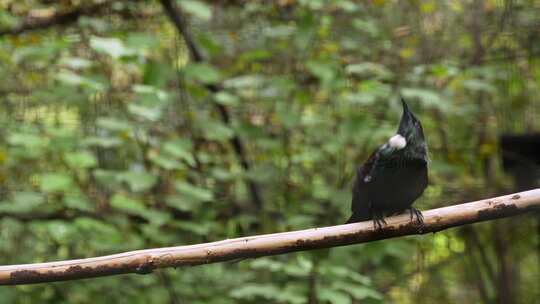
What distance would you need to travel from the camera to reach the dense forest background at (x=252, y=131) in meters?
2.74

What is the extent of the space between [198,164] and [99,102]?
0.53 meters

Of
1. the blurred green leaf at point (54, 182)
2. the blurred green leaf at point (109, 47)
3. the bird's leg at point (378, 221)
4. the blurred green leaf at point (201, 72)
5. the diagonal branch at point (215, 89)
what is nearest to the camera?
the bird's leg at point (378, 221)

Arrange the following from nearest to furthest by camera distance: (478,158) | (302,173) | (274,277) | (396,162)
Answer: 1. (396,162)
2. (274,277)
3. (302,173)
4. (478,158)

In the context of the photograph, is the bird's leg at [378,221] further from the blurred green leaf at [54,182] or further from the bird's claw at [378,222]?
the blurred green leaf at [54,182]

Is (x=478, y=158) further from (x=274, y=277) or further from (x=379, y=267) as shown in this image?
(x=274, y=277)

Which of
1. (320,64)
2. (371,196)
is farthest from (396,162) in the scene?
(320,64)

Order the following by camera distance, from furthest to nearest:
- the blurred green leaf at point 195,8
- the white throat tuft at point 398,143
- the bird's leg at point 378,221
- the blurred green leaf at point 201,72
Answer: the blurred green leaf at point 201,72 < the blurred green leaf at point 195,8 < the white throat tuft at point 398,143 < the bird's leg at point 378,221

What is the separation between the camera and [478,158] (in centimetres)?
381

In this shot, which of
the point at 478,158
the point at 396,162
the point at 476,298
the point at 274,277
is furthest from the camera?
the point at 476,298

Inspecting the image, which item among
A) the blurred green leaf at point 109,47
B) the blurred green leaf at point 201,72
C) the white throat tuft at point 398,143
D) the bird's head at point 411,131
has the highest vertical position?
the bird's head at point 411,131

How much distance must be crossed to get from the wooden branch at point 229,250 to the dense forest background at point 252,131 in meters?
0.74

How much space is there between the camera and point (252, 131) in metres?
3.20

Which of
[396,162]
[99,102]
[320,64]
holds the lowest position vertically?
[99,102]

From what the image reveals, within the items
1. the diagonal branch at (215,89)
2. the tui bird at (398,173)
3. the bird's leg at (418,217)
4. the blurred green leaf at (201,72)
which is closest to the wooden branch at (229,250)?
the bird's leg at (418,217)
